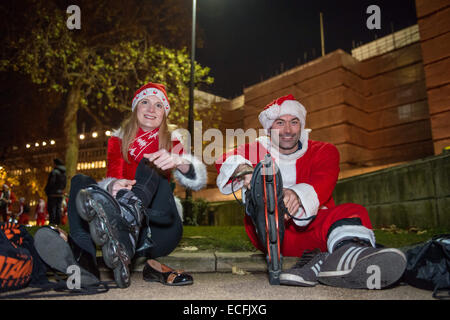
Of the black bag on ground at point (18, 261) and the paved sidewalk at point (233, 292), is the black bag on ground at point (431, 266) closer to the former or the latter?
the paved sidewalk at point (233, 292)

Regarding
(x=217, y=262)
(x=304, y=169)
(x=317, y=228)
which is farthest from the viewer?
(x=217, y=262)

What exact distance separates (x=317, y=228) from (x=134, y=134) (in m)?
1.70

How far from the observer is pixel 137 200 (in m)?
2.13

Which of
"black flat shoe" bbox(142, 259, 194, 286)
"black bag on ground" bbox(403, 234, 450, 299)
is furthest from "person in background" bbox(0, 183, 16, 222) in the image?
"black bag on ground" bbox(403, 234, 450, 299)

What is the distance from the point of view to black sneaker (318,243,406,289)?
1.90 metres

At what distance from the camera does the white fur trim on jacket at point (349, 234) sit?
7.16 feet

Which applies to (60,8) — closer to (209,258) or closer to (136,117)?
(136,117)

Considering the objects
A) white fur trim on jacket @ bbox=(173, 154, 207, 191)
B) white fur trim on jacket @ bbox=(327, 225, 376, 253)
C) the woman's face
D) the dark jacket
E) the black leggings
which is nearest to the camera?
white fur trim on jacket @ bbox=(327, 225, 376, 253)

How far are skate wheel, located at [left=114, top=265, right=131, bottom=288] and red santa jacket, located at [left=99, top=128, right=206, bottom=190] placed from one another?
847 millimetres

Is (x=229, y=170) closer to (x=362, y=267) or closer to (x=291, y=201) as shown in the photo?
(x=291, y=201)
